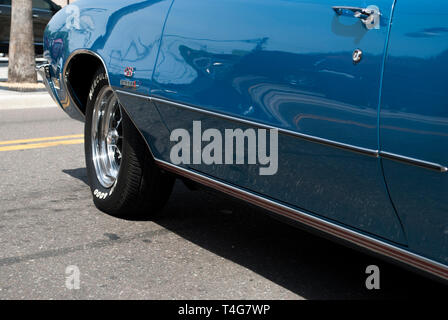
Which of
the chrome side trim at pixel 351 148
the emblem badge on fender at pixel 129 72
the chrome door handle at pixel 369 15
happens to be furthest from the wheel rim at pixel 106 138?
the chrome door handle at pixel 369 15

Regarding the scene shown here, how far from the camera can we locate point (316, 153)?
2572mm

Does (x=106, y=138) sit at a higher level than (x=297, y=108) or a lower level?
lower

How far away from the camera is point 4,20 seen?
1619 centimetres

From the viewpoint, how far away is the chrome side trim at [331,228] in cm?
230

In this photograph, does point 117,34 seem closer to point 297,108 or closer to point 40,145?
point 297,108

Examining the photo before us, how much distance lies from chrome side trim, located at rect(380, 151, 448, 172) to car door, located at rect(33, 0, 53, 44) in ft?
51.9

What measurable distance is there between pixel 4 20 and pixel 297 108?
1498 centimetres

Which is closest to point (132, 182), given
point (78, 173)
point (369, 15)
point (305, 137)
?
point (305, 137)

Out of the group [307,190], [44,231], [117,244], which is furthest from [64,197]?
[307,190]

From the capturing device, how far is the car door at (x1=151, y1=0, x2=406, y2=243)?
237 centimetres

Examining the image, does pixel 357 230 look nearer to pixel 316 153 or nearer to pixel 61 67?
pixel 316 153

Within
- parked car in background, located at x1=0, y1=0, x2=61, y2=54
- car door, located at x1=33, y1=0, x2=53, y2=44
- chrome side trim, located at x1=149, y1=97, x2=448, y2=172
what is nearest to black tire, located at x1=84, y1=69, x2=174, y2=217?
chrome side trim, located at x1=149, y1=97, x2=448, y2=172

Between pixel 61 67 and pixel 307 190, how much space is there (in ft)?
7.33

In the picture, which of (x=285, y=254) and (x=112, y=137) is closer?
(x=285, y=254)
